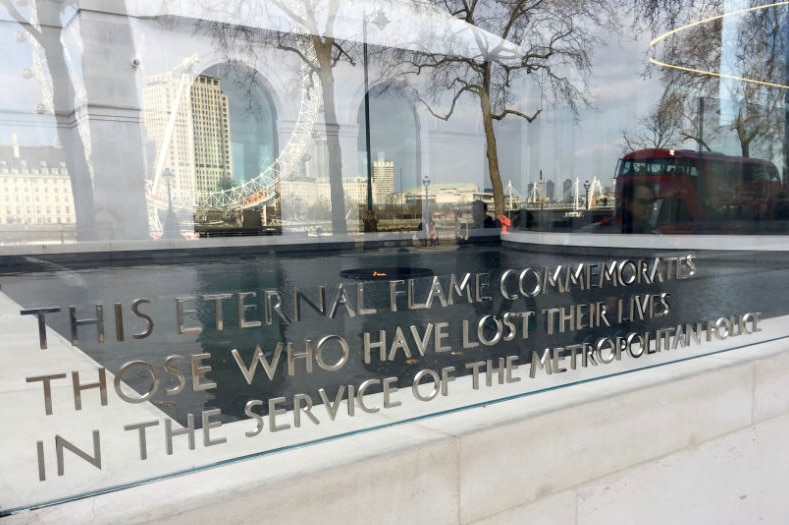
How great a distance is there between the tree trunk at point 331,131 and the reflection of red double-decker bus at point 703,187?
244 cm

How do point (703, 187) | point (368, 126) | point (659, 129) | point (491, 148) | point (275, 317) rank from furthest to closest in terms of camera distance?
point (703, 187) < point (368, 126) < point (659, 129) < point (491, 148) < point (275, 317)

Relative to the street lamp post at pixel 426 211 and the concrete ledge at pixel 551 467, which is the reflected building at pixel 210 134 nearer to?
the street lamp post at pixel 426 211

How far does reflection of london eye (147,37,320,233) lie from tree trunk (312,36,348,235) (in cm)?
13

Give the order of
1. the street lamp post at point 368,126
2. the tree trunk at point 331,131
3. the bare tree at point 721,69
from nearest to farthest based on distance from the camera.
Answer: the bare tree at point 721,69, the street lamp post at point 368,126, the tree trunk at point 331,131

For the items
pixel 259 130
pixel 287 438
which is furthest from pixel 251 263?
pixel 259 130

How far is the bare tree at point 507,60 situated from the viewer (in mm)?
3385

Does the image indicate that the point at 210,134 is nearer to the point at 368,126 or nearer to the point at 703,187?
the point at 368,126

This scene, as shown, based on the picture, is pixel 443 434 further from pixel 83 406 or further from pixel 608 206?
pixel 608 206

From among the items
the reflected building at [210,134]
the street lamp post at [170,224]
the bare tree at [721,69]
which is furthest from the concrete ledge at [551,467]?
the reflected building at [210,134]

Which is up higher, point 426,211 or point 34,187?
point 34,187

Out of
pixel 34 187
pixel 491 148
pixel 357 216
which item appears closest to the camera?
pixel 34 187

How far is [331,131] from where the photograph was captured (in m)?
5.44

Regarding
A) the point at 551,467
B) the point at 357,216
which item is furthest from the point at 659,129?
the point at 551,467

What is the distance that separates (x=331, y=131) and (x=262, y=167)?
1371 mm
